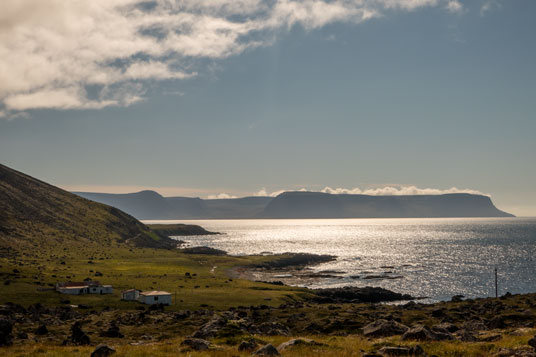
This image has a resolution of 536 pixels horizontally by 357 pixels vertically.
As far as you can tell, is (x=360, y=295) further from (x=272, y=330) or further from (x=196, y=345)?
(x=196, y=345)

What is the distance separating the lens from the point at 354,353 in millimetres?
20953

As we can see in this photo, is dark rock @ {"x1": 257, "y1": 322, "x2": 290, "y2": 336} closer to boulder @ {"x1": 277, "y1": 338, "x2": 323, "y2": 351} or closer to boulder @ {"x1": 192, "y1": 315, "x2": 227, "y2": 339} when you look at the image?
boulder @ {"x1": 192, "y1": 315, "x2": 227, "y2": 339}

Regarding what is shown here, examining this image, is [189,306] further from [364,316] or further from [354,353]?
[354,353]

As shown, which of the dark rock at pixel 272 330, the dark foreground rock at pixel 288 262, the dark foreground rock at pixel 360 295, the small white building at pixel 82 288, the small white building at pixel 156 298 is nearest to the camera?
the dark rock at pixel 272 330

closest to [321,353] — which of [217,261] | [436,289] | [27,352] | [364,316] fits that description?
[27,352]

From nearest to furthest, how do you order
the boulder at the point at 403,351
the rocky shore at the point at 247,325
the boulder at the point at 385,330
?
the boulder at the point at 403,351
the rocky shore at the point at 247,325
the boulder at the point at 385,330

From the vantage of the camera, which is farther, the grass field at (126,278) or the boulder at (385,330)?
the grass field at (126,278)

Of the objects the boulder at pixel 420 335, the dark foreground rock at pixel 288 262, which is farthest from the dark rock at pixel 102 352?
the dark foreground rock at pixel 288 262

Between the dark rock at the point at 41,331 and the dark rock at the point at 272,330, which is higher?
the dark rock at the point at 272,330

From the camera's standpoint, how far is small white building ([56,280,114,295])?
269ft

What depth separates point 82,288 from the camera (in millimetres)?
84062

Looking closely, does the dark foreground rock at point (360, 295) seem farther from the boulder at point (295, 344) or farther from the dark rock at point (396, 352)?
the dark rock at point (396, 352)

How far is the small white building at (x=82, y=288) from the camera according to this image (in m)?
82.1

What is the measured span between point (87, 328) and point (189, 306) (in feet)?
89.2
